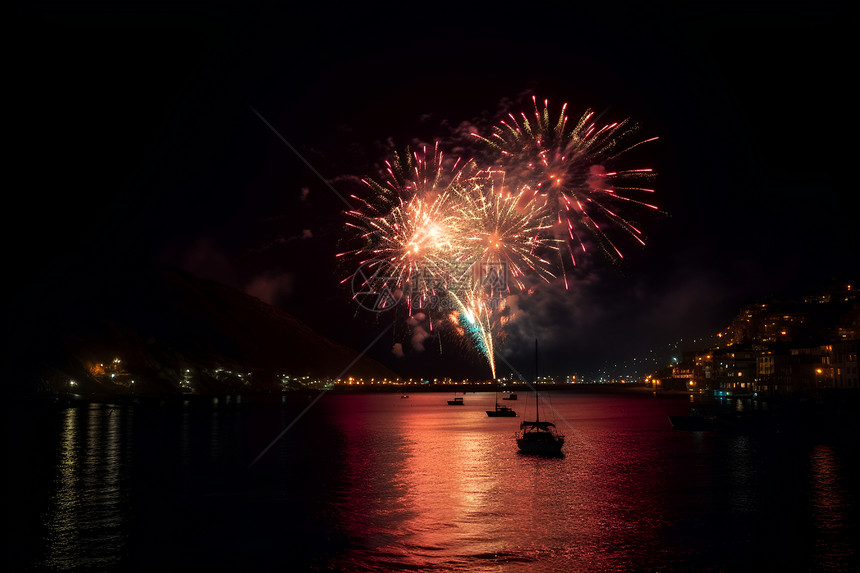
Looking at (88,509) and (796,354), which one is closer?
(88,509)

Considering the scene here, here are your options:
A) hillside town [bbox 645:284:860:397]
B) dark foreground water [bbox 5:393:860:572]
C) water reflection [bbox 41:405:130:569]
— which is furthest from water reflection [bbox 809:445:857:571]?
hillside town [bbox 645:284:860:397]

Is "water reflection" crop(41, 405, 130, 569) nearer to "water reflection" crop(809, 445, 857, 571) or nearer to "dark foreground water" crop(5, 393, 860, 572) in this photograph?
"dark foreground water" crop(5, 393, 860, 572)

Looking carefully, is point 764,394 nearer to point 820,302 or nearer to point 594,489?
point 820,302

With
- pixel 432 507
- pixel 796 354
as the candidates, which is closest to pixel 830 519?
pixel 432 507

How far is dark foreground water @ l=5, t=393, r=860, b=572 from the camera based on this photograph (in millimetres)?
28266

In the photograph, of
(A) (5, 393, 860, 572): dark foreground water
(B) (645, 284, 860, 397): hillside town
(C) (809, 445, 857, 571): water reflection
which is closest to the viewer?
(C) (809, 445, 857, 571): water reflection

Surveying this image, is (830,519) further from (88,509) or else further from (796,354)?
(796,354)

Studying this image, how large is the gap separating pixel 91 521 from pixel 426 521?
58.7ft

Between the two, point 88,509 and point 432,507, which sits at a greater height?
point 88,509

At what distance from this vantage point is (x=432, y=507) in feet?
124

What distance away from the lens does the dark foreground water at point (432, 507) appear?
2827 cm

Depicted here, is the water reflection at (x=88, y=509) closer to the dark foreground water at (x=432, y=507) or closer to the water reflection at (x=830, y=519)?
the dark foreground water at (x=432, y=507)

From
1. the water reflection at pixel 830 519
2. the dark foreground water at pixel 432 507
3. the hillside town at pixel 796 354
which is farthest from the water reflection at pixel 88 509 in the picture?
the hillside town at pixel 796 354

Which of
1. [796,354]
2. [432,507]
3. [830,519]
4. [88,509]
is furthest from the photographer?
[796,354]
